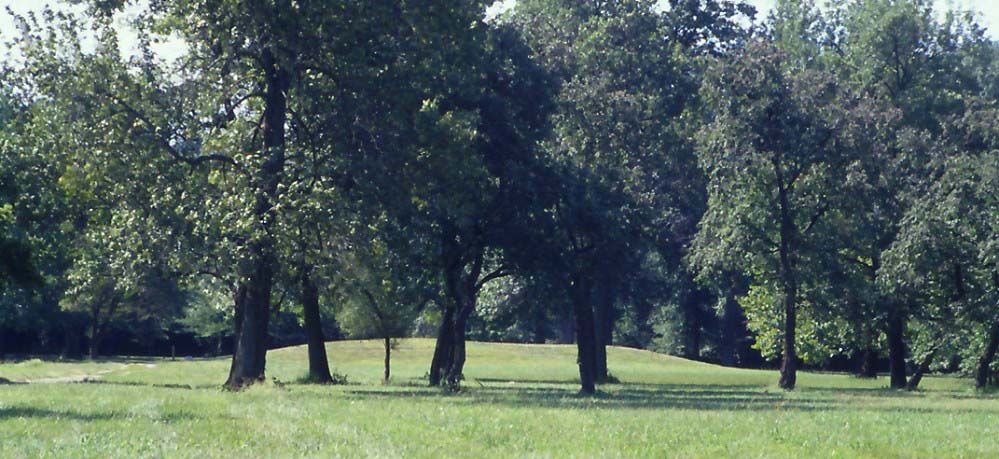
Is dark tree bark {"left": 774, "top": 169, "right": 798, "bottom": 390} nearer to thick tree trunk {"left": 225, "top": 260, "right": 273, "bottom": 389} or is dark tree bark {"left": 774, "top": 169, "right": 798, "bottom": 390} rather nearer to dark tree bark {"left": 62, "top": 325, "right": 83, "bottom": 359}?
thick tree trunk {"left": 225, "top": 260, "right": 273, "bottom": 389}

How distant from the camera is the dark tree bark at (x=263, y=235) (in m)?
27.5

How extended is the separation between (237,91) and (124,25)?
3.44m

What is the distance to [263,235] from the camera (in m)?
26.8

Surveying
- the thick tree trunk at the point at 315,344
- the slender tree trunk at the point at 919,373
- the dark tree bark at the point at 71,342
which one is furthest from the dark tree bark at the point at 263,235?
the dark tree bark at the point at 71,342

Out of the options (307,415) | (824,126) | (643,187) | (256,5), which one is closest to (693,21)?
(643,187)

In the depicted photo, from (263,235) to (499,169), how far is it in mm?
9317

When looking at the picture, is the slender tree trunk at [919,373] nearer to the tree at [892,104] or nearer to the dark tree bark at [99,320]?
the tree at [892,104]

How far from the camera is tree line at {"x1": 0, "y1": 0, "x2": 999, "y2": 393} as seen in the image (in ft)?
93.5

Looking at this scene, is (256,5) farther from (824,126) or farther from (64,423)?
(824,126)

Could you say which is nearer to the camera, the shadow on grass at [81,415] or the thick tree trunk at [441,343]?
the shadow on grass at [81,415]

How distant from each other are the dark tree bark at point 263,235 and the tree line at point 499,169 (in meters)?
0.10

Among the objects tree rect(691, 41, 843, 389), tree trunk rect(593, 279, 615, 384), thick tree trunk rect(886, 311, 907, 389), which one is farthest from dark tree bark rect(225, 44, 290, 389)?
thick tree trunk rect(886, 311, 907, 389)

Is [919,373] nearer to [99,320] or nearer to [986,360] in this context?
[986,360]

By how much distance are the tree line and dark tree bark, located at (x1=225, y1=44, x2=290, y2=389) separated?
0.32ft
